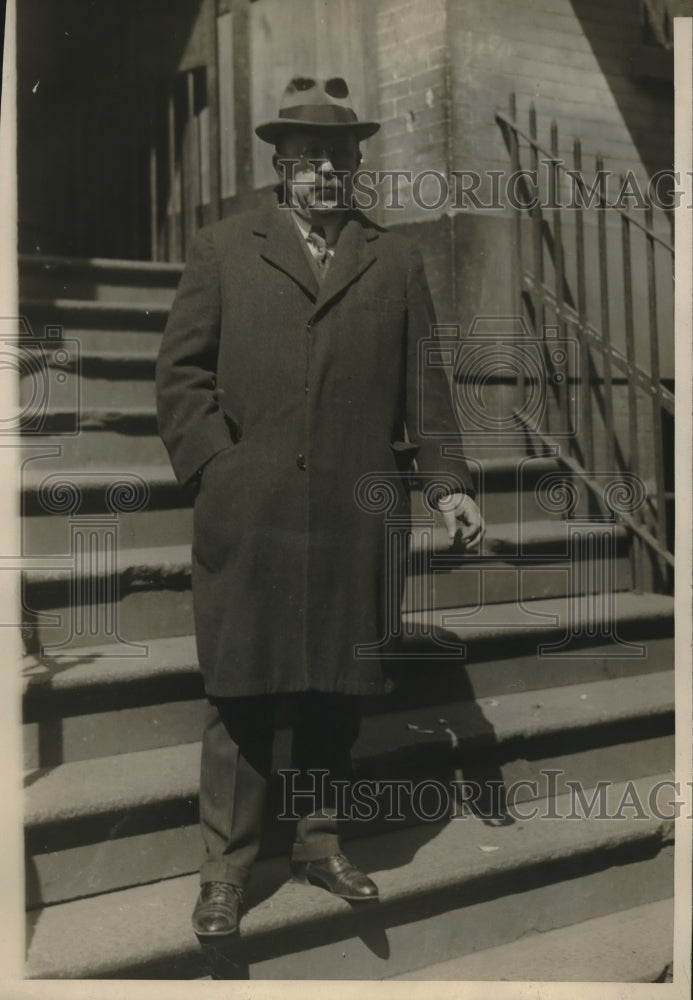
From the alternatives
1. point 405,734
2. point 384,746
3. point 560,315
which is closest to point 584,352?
point 560,315

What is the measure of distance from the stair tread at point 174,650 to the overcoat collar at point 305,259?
1212 mm

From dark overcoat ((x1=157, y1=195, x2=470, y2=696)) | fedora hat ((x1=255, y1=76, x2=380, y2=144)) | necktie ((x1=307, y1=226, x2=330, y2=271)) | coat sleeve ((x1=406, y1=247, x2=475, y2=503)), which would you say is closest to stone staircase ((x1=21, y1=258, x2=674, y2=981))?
dark overcoat ((x1=157, y1=195, x2=470, y2=696))

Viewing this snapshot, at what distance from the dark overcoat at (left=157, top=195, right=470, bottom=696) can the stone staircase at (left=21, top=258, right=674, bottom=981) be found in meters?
0.58

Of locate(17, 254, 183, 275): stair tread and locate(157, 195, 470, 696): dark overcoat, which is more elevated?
locate(17, 254, 183, 275): stair tread

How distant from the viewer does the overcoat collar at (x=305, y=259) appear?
2.68 m

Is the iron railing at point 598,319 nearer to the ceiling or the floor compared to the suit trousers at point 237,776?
nearer to the ceiling

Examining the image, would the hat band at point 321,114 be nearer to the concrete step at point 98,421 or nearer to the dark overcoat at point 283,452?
the dark overcoat at point 283,452

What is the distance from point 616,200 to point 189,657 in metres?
3.42

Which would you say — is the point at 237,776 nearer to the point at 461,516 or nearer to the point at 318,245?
the point at 461,516

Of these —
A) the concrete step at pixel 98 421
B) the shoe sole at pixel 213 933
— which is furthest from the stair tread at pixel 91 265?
the shoe sole at pixel 213 933

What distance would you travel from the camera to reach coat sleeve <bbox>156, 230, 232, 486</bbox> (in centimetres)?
260

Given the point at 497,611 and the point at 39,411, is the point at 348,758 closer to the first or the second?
the point at 497,611

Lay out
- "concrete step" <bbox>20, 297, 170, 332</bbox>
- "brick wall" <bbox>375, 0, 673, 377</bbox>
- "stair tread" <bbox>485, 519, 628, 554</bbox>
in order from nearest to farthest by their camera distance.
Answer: "stair tread" <bbox>485, 519, 628, 554</bbox>, "concrete step" <bbox>20, 297, 170, 332</bbox>, "brick wall" <bbox>375, 0, 673, 377</bbox>

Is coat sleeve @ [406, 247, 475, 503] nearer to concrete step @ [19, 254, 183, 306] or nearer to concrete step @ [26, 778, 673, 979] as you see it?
concrete step @ [26, 778, 673, 979]
